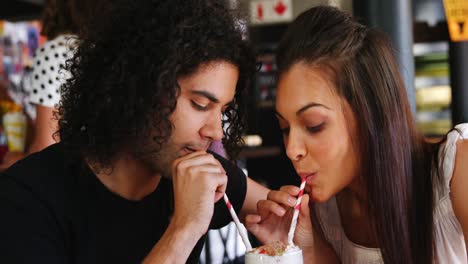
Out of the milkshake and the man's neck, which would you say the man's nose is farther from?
the milkshake

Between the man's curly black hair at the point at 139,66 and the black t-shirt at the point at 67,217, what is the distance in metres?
0.10

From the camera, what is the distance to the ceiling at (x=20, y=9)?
5.66 meters

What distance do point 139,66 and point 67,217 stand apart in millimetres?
470

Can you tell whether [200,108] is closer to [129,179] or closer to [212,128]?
[212,128]

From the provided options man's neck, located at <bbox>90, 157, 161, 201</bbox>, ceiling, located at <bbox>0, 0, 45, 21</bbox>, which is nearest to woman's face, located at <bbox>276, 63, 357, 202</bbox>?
man's neck, located at <bbox>90, 157, 161, 201</bbox>

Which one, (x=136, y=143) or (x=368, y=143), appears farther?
(x=136, y=143)

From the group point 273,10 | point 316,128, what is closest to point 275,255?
point 316,128

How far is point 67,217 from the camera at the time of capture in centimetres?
160

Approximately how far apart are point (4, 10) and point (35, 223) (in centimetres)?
486

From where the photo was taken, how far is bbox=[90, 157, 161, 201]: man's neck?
173 centimetres

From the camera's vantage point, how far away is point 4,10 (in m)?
5.83

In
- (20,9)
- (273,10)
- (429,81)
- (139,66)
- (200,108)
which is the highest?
(20,9)

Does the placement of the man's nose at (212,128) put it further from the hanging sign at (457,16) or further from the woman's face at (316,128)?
the hanging sign at (457,16)

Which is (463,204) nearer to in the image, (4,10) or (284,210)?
(284,210)
